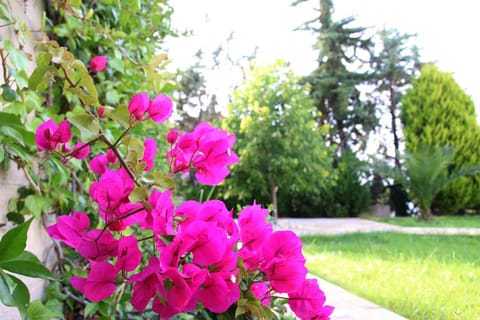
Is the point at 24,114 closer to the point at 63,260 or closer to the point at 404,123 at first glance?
the point at 63,260

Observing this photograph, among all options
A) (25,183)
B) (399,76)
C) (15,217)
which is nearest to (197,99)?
(399,76)

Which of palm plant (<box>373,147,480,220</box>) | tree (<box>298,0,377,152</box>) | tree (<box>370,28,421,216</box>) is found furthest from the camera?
tree (<box>370,28,421,216</box>)

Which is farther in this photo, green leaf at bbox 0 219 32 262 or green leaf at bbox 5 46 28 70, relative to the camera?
green leaf at bbox 5 46 28 70

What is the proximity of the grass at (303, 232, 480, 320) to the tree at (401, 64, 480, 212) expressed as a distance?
5.82 metres

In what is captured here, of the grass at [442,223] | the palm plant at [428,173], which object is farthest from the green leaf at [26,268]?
the palm plant at [428,173]

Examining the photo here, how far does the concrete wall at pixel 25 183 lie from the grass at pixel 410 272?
5.31 ft

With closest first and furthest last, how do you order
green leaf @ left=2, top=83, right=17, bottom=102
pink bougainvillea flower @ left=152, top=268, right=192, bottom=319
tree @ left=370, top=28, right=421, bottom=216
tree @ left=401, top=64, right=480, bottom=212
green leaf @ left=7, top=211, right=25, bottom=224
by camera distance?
pink bougainvillea flower @ left=152, top=268, right=192, bottom=319, green leaf @ left=2, top=83, right=17, bottom=102, green leaf @ left=7, top=211, right=25, bottom=224, tree @ left=401, top=64, right=480, bottom=212, tree @ left=370, top=28, right=421, bottom=216

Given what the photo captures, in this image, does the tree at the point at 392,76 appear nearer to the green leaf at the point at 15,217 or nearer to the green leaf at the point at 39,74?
the green leaf at the point at 15,217

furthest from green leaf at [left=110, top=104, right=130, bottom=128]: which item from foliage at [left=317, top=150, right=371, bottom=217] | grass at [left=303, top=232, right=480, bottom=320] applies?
foliage at [left=317, top=150, right=371, bottom=217]

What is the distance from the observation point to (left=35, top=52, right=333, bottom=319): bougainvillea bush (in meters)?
0.41

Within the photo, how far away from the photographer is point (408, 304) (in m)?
2.09

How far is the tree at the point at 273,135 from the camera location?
804 centimetres

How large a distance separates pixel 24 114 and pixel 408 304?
1.98m

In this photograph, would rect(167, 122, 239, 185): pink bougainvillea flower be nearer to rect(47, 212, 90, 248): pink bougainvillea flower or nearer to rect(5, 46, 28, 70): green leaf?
rect(47, 212, 90, 248): pink bougainvillea flower
